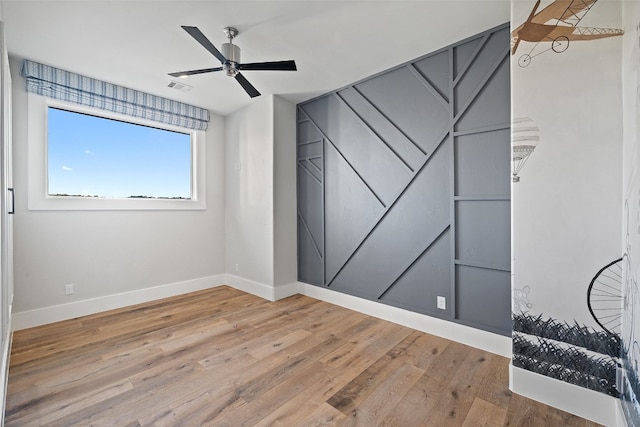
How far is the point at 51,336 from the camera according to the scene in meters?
2.57

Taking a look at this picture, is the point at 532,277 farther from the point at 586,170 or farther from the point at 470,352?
the point at 470,352

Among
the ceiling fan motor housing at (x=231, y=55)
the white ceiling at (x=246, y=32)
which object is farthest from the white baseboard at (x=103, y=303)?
the ceiling fan motor housing at (x=231, y=55)

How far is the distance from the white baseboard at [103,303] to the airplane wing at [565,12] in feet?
14.7

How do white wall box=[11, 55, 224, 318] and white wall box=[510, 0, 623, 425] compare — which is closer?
white wall box=[510, 0, 623, 425]

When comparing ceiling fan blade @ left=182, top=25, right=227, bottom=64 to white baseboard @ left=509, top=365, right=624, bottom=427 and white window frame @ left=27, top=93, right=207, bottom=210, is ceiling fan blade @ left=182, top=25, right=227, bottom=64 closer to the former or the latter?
white window frame @ left=27, top=93, right=207, bottom=210

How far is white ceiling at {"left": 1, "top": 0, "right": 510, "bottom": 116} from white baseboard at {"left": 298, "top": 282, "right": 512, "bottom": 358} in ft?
8.14

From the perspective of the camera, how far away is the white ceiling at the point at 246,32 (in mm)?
2010

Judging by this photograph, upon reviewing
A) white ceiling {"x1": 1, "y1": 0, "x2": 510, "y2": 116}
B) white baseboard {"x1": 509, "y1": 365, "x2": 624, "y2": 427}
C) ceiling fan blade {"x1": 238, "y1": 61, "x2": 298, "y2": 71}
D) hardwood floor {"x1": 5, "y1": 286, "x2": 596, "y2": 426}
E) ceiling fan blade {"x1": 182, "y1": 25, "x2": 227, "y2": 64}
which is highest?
white ceiling {"x1": 1, "y1": 0, "x2": 510, "y2": 116}

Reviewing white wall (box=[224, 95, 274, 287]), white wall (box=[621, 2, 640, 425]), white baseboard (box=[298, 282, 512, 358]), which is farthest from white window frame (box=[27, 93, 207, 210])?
white wall (box=[621, 2, 640, 425])

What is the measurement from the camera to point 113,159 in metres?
3.45

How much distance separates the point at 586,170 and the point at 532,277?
2.25 ft

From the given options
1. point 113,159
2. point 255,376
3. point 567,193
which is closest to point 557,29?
point 567,193

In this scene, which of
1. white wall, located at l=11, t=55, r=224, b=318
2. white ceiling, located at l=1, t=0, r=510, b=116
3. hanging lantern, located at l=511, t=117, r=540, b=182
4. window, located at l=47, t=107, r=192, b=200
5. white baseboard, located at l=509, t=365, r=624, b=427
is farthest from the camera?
window, located at l=47, t=107, r=192, b=200

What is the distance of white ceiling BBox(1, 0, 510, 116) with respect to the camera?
201 centimetres
